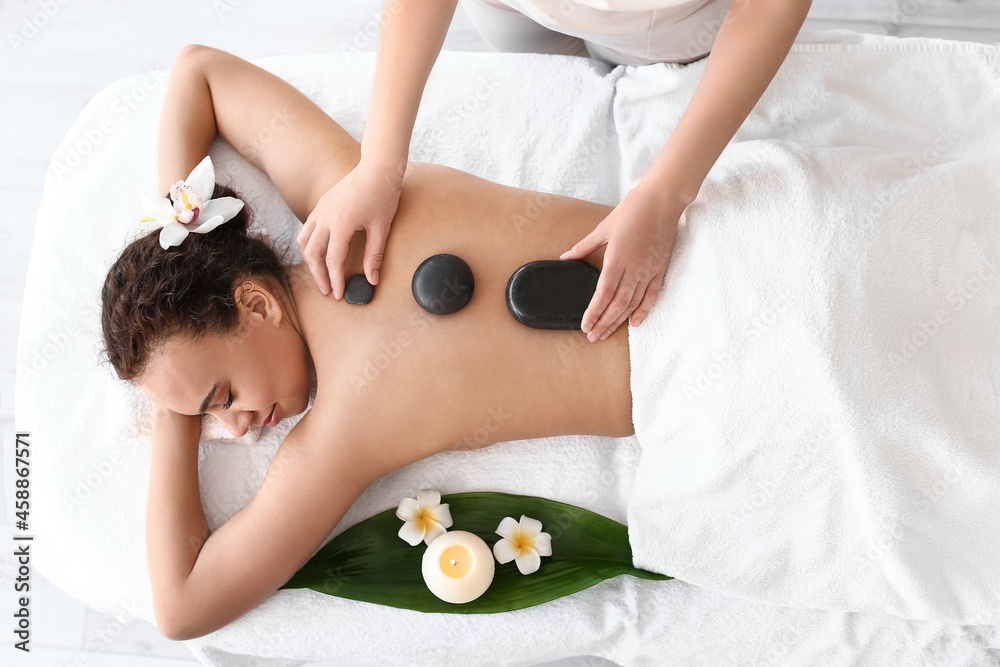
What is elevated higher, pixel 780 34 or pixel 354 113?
pixel 780 34

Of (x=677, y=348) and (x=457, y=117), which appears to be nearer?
(x=677, y=348)

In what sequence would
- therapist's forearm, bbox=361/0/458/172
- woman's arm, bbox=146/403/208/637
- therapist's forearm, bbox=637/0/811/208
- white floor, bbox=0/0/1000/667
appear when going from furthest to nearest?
white floor, bbox=0/0/1000/667, woman's arm, bbox=146/403/208/637, therapist's forearm, bbox=361/0/458/172, therapist's forearm, bbox=637/0/811/208

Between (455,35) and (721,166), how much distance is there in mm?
997

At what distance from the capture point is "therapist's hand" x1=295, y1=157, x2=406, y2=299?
98 cm

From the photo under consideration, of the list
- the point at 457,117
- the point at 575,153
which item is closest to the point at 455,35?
the point at 457,117

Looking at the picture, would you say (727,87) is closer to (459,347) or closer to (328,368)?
(459,347)

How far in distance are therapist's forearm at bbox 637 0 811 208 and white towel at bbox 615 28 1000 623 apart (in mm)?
103

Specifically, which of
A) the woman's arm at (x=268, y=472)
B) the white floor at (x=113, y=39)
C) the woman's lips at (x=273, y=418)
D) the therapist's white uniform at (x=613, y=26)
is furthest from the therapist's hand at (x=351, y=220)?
the white floor at (x=113, y=39)

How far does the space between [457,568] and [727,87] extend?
2.63 feet

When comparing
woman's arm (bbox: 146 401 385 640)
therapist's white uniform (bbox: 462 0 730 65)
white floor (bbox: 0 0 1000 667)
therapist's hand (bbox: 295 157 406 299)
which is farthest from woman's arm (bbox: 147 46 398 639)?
white floor (bbox: 0 0 1000 667)

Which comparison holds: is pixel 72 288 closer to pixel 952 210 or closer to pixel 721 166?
pixel 721 166

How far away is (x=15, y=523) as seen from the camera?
5.13 ft

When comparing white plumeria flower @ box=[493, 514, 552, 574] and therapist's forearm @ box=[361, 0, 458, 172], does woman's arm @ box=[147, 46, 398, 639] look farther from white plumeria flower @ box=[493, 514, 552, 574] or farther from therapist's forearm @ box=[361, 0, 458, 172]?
white plumeria flower @ box=[493, 514, 552, 574]

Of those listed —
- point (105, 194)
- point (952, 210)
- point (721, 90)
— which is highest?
point (721, 90)
